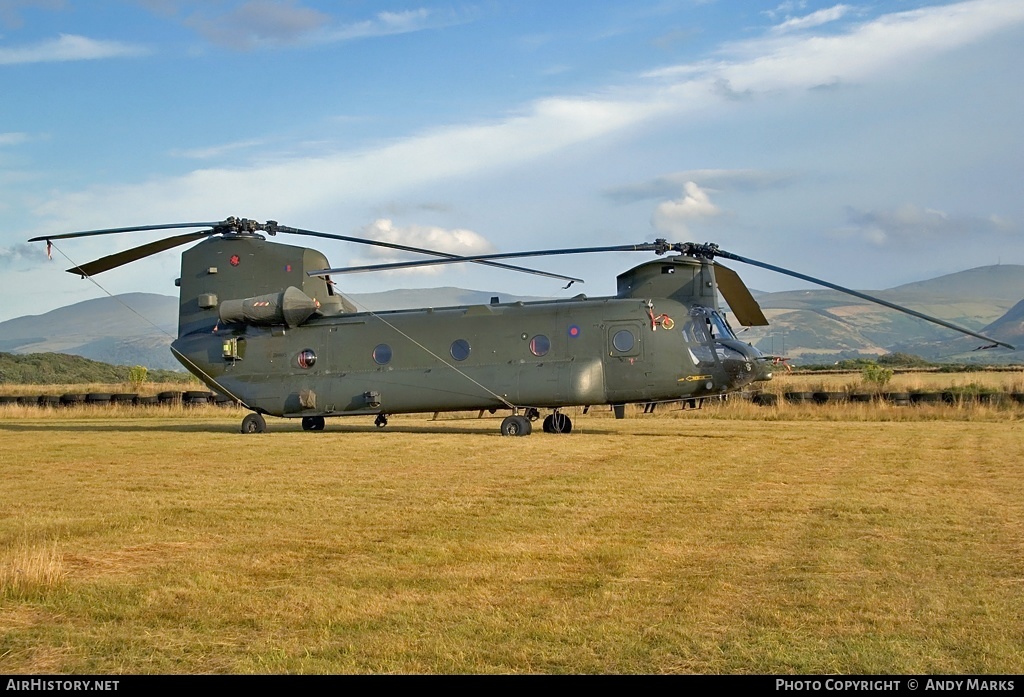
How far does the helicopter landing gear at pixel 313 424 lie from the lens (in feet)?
89.9

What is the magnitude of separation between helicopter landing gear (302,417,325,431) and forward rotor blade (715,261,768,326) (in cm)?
1109

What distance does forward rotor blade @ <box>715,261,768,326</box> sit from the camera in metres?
24.8

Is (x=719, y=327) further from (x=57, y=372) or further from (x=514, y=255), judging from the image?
(x=57, y=372)

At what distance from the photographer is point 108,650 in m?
6.62

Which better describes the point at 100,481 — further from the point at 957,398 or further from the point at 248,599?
the point at 957,398

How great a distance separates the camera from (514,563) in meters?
9.12

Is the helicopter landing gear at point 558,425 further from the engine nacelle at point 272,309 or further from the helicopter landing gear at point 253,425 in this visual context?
the helicopter landing gear at point 253,425

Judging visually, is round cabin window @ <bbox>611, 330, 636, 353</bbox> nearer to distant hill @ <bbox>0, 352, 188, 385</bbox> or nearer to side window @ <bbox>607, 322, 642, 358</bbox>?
side window @ <bbox>607, 322, 642, 358</bbox>

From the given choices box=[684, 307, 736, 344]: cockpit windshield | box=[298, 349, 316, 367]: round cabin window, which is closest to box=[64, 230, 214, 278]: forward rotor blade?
box=[298, 349, 316, 367]: round cabin window

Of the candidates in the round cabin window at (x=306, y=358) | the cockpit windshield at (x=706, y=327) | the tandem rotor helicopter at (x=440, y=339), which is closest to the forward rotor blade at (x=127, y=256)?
the tandem rotor helicopter at (x=440, y=339)

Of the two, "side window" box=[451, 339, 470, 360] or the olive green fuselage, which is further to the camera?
"side window" box=[451, 339, 470, 360]

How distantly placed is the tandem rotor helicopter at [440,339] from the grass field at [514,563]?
16.5 feet

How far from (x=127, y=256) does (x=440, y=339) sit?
8062 mm

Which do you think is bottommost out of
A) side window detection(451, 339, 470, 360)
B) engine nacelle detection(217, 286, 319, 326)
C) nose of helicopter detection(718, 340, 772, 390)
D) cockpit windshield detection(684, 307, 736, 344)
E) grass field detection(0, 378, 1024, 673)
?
grass field detection(0, 378, 1024, 673)
